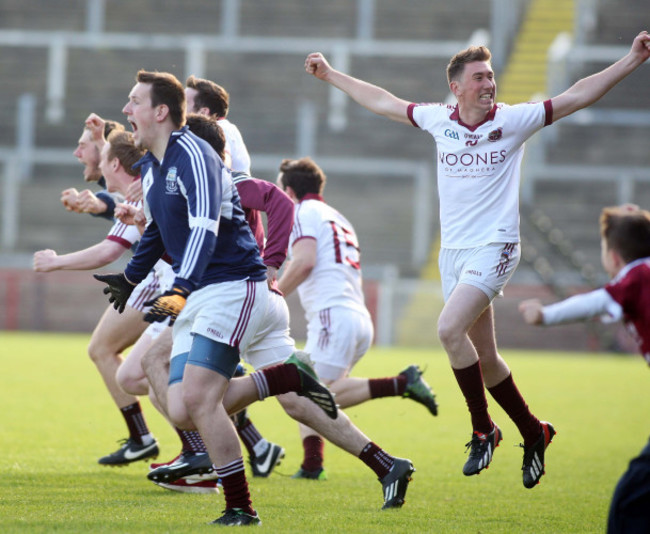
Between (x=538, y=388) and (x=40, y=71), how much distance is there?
1882cm

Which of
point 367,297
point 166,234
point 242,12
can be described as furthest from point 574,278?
point 166,234

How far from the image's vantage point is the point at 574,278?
2227cm

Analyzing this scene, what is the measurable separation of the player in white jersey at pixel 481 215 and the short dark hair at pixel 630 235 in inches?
64.6

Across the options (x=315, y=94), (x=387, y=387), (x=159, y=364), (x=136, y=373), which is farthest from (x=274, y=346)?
(x=315, y=94)

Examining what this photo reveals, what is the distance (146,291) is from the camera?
729 centimetres

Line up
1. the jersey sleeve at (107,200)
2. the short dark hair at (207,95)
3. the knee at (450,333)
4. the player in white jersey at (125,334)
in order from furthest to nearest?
the jersey sleeve at (107,200) → the player in white jersey at (125,334) → the short dark hair at (207,95) → the knee at (450,333)

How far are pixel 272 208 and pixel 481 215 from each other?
1.23 meters

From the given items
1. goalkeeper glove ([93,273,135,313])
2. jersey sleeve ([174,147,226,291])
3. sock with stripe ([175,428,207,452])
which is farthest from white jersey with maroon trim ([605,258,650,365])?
sock with stripe ([175,428,207,452])

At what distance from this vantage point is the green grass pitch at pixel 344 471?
220 inches

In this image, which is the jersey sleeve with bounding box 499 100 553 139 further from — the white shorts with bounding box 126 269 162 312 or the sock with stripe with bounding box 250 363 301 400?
the white shorts with bounding box 126 269 162 312

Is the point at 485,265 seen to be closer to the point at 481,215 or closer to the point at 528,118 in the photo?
the point at 481,215

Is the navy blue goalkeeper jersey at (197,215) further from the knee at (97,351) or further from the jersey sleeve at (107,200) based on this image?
the knee at (97,351)

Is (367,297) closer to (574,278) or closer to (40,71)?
(574,278)

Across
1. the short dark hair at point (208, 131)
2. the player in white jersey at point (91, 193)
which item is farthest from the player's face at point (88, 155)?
the short dark hair at point (208, 131)
